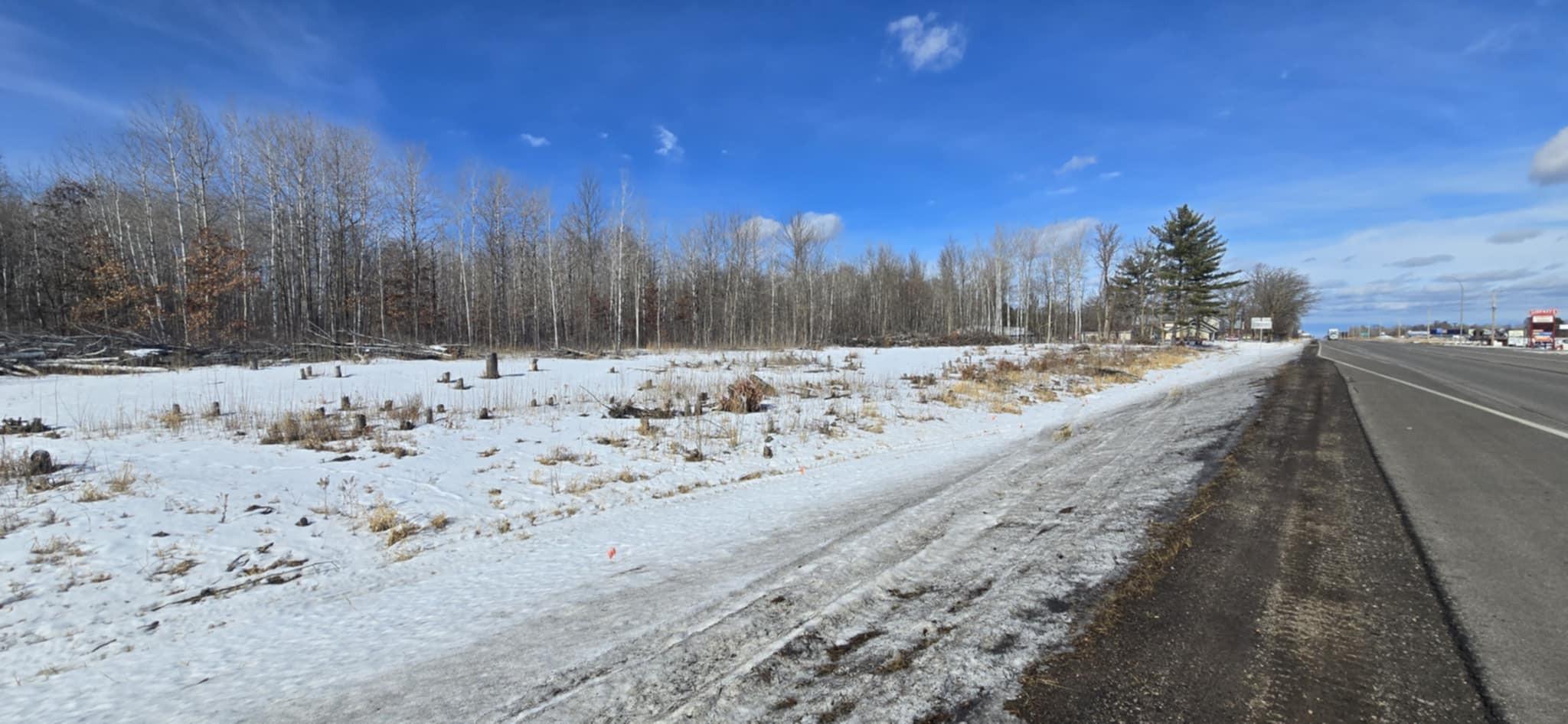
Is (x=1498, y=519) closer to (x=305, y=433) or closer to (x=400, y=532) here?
(x=400, y=532)

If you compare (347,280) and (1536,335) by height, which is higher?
(347,280)

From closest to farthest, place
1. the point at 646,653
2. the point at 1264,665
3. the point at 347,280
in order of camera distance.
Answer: the point at 1264,665 → the point at 646,653 → the point at 347,280

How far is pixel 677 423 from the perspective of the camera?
10.4 meters

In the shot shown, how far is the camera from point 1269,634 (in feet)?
8.22

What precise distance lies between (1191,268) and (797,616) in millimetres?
55756

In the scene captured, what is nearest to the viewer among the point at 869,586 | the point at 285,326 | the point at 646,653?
the point at 646,653

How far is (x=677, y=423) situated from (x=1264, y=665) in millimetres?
8926

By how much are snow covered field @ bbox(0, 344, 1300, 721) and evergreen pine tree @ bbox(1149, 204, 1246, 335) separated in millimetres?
44774

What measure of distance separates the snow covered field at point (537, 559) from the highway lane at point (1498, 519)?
143 cm

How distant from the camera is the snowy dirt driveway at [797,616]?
2.37 meters

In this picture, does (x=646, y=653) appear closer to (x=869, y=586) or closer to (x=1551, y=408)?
(x=869, y=586)

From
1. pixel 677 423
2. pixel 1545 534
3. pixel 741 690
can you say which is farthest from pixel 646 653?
pixel 677 423

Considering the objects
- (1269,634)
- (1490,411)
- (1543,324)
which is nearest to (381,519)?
(1269,634)

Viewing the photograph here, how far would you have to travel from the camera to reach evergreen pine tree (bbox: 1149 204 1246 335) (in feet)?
153
